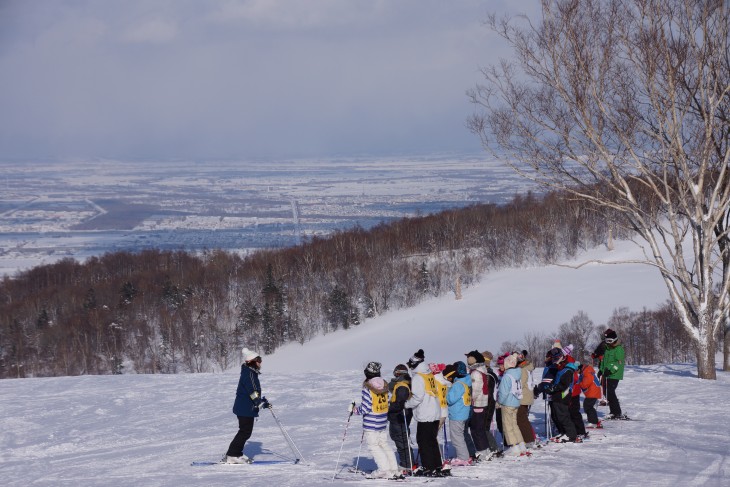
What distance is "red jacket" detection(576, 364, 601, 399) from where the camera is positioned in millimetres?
12633

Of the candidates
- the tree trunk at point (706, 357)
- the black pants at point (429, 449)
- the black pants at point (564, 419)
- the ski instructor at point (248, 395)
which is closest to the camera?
the black pants at point (429, 449)

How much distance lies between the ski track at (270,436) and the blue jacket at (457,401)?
0.72 meters

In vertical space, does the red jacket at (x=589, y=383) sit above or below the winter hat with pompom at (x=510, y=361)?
below

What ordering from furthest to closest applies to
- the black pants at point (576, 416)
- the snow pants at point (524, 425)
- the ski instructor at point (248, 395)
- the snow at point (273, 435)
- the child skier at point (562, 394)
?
1. the black pants at point (576, 416)
2. the snow pants at point (524, 425)
3. the child skier at point (562, 394)
4. the ski instructor at point (248, 395)
5. the snow at point (273, 435)

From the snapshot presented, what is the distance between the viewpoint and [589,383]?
12680 millimetres

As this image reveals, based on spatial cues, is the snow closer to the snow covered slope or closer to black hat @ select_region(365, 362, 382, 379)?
black hat @ select_region(365, 362, 382, 379)

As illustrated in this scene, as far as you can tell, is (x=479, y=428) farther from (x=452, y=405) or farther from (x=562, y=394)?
(x=562, y=394)

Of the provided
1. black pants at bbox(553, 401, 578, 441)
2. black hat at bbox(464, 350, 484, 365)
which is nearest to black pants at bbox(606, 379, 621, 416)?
black pants at bbox(553, 401, 578, 441)

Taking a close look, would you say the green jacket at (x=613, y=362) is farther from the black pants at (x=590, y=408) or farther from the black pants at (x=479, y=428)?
the black pants at (x=479, y=428)

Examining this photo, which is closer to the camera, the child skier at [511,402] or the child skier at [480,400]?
the child skier at [480,400]

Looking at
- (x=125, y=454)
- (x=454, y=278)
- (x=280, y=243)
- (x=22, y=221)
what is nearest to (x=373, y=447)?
(x=125, y=454)

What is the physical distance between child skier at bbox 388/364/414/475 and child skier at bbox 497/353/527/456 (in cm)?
137

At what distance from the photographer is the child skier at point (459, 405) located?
35.7ft

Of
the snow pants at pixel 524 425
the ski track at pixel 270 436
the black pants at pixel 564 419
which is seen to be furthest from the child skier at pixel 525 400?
the black pants at pixel 564 419
